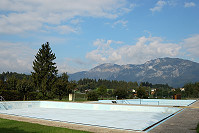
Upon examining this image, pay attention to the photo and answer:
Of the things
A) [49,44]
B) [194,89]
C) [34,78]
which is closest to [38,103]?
[34,78]

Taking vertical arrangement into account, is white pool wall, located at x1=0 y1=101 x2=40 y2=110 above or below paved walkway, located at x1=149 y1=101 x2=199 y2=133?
below

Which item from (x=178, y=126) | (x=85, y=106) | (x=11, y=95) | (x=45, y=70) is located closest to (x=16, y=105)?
(x=11, y=95)

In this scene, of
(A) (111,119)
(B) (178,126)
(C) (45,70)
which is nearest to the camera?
(B) (178,126)

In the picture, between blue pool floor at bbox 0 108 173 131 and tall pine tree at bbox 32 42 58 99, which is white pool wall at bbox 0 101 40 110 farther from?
tall pine tree at bbox 32 42 58 99

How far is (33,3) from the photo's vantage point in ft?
63.0

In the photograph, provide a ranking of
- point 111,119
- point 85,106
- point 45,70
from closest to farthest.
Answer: point 111,119, point 85,106, point 45,70

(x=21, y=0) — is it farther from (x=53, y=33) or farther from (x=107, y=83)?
(x=107, y=83)

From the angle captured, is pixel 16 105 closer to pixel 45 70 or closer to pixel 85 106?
pixel 85 106

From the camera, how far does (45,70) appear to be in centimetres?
3491

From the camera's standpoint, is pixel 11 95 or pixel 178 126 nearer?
pixel 178 126

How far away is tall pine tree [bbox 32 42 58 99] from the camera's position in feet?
111

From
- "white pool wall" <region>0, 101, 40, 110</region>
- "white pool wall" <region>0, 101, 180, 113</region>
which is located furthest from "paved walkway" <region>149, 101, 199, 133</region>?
"white pool wall" <region>0, 101, 40, 110</region>

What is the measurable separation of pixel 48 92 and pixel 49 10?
642 inches

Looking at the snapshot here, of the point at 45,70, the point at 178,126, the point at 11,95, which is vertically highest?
the point at 45,70
